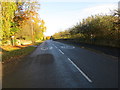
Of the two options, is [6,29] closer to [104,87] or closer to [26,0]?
[26,0]

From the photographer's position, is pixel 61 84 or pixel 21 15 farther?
pixel 21 15

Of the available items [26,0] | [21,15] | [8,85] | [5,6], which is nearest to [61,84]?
[8,85]

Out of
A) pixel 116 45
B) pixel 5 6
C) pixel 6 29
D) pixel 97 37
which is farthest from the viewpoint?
pixel 97 37

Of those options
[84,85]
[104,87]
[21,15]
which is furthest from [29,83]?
[21,15]

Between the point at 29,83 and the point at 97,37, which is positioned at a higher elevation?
the point at 97,37

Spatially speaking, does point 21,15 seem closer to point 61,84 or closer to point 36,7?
point 36,7

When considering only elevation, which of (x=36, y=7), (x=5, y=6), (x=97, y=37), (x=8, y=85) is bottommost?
(x=8, y=85)

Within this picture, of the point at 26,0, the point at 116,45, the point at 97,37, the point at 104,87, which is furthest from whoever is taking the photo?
the point at 97,37

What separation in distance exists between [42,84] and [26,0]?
60.7ft

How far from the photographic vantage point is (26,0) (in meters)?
21.2

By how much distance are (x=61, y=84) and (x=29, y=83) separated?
1.40 m

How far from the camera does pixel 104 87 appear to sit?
4.99m

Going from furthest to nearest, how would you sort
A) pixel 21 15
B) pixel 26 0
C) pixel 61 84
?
pixel 21 15, pixel 26 0, pixel 61 84

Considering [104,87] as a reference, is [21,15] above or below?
above
